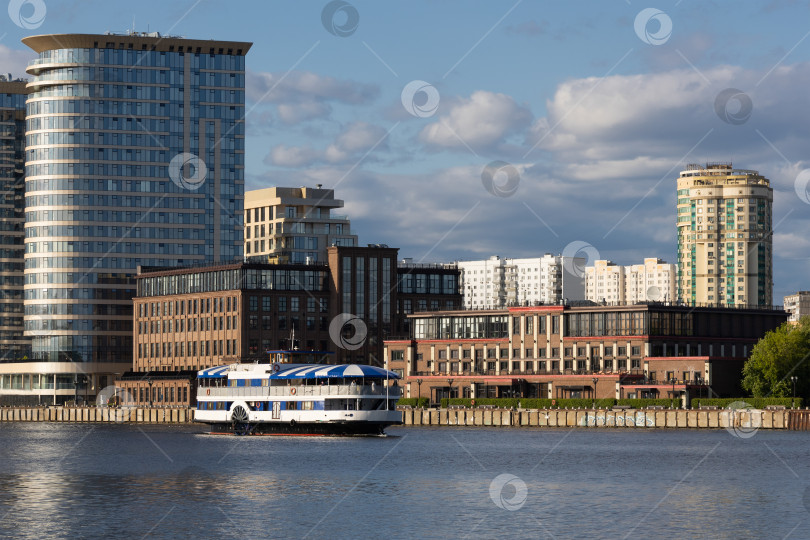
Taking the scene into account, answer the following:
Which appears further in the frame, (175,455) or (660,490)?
(175,455)

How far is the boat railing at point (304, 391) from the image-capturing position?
15300 centimetres

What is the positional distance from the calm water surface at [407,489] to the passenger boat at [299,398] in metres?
5.30

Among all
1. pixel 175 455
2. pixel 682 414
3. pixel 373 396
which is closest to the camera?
pixel 175 455

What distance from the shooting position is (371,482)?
320 feet

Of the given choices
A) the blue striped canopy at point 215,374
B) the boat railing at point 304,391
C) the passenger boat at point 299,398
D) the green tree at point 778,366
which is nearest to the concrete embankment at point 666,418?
the green tree at point 778,366

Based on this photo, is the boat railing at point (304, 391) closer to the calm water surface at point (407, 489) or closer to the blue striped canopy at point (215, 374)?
the blue striped canopy at point (215, 374)

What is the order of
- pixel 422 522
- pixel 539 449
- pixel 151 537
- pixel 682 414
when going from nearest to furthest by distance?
pixel 151 537 < pixel 422 522 < pixel 539 449 < pixel 682 414

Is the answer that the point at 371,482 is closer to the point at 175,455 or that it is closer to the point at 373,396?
the point at 175,455

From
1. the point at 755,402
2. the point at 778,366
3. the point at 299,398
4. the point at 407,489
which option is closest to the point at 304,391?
the point at 299,398

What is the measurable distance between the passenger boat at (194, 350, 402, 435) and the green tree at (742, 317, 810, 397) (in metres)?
61.0

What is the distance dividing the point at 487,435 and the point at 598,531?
100 meters

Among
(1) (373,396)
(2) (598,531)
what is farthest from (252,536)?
(1) (373,396)

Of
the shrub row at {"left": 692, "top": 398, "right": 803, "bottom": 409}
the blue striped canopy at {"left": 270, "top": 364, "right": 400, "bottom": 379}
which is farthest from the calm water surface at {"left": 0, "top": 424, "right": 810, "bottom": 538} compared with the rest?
the shrub row at {"left": 692, "top": 398, "right": 803, "bottom": 409}

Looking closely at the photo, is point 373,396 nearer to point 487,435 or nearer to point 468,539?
point 487,435
